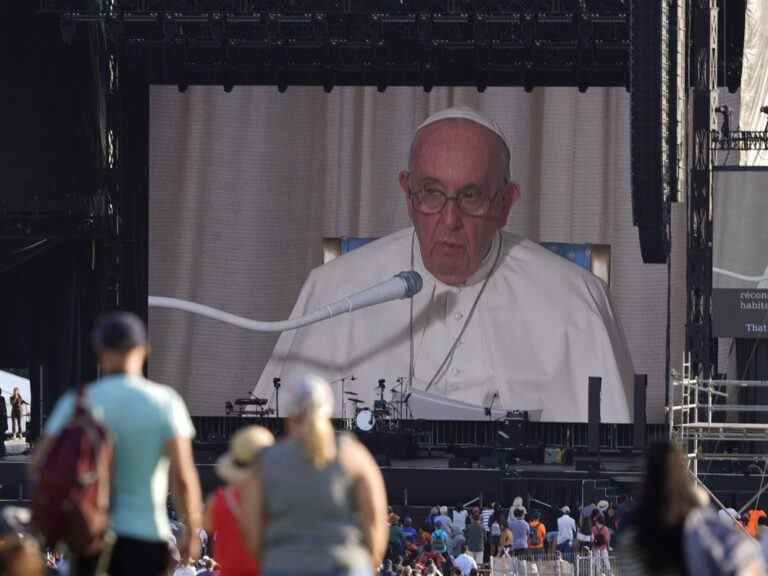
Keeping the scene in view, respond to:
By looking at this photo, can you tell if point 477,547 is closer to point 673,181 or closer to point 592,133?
point 673,181

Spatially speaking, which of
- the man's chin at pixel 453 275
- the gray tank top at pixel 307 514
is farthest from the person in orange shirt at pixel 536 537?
the gray tank top at pixel 307 514

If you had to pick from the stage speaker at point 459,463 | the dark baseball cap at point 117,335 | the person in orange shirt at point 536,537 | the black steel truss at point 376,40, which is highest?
the black steel truss at point 376,40

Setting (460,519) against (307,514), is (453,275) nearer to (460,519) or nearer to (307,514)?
(460,519)

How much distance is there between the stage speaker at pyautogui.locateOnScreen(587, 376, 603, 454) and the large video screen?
2.28 m

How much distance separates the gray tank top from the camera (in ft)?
17.3

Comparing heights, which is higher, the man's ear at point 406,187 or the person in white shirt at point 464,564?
the man's ear at point 406,187

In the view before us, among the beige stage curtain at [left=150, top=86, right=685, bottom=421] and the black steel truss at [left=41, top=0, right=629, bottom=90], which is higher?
the black steel truss at [left=41, top=0, right=629, bottom=90]

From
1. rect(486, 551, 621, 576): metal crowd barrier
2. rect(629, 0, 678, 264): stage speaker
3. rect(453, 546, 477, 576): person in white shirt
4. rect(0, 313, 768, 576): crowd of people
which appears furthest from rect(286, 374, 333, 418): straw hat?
rect(629, 0, 678, 264): stage speaker

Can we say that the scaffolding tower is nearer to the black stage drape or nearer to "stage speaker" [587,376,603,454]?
"stage speaker" [587,376,603,454]

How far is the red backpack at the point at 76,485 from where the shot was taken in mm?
5199

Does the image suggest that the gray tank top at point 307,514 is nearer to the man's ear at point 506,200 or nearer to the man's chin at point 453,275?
the man's chin at point 453,275

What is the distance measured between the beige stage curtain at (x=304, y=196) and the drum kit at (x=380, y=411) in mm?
1752

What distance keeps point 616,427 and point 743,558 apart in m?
21.7

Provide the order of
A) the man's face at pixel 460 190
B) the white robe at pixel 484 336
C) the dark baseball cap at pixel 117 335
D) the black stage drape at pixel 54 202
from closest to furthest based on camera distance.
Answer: the dark baseball cap at pixel 117 335 → the black stage drape at pixel 54 202 → the white robe at pixel 484 336 → the man's face at pixel 460 190
